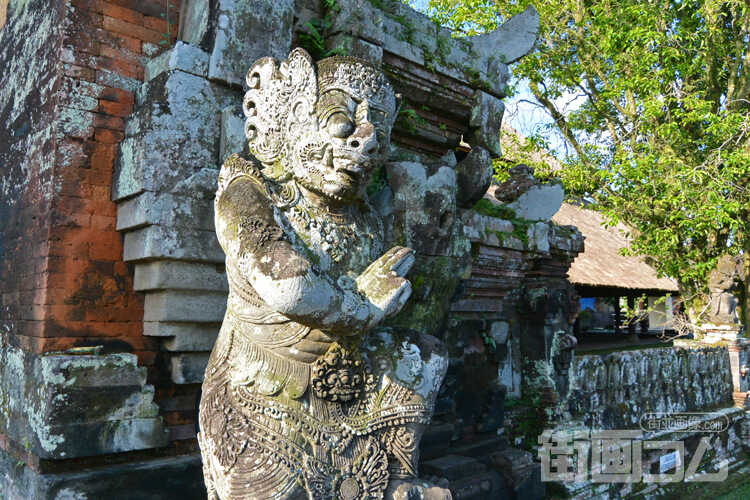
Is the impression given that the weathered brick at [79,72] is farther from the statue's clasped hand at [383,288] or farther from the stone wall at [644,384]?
the stone wall at [644,384]

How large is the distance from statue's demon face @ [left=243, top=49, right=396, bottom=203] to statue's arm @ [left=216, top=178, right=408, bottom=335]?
0.25 meters

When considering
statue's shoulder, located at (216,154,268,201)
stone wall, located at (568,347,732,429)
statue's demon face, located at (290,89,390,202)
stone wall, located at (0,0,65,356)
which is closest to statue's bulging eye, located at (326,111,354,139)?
statue's demon face, located at (290,89,390,202)

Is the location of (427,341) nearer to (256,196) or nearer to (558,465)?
(256,196)

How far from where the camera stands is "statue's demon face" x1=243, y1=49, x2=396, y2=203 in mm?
2141

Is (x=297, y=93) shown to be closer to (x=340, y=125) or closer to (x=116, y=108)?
(x=340, y=125)

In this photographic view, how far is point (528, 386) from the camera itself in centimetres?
507

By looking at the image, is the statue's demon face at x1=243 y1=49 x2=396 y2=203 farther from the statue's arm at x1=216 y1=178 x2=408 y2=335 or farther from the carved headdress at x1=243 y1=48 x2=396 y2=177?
the statue's arm at x1=216 y1=178 x2=408 y2=335

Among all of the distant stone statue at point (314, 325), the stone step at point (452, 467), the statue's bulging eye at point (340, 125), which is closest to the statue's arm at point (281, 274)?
the distant stone statue at point (314, 325)

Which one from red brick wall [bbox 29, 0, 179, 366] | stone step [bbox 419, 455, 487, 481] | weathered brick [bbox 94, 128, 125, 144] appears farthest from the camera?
stone step [bbox 419, 455, 487, 481]

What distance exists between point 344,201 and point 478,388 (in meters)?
2.50

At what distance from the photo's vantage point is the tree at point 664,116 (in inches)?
351

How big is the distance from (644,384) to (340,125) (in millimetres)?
5731

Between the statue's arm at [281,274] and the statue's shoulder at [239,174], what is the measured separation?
6 cm

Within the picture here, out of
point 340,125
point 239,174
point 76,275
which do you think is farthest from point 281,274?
point 76,275
